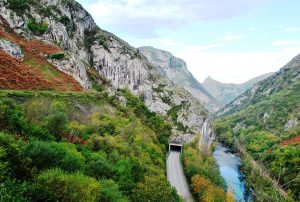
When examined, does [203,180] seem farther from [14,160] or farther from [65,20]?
[65,20]

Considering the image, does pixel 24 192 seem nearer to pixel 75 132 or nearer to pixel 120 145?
pixel 75 132

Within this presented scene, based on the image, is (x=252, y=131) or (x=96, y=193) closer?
(x=96, y=193)

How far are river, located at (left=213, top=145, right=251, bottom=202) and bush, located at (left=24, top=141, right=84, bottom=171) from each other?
189 ft

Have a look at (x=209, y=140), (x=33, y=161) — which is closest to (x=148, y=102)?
(x=209, y=140)

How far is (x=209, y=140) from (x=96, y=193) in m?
113

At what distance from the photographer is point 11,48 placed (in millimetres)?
70312

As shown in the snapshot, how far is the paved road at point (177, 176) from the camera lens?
67125 millimetres

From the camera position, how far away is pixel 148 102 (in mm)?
123062

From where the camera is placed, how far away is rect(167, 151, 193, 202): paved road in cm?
6712

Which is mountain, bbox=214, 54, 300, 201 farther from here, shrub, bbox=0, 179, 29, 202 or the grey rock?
shrub, bbox=0, 179, 29, 202

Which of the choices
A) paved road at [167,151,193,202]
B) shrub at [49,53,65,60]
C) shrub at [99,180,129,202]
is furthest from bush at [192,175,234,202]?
shrub at [49,53,65,60]

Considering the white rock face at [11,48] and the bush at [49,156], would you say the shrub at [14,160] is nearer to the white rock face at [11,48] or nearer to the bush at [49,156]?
the bush at [49,156]

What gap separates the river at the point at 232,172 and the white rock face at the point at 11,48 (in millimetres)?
60267

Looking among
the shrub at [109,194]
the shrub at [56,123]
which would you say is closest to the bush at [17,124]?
the shrub at [56,123]
